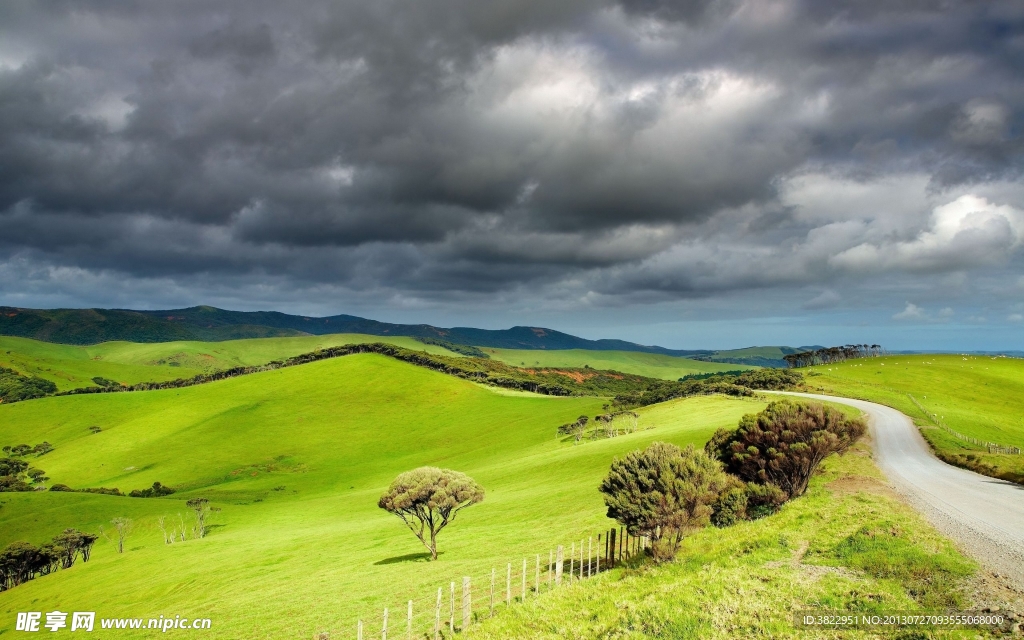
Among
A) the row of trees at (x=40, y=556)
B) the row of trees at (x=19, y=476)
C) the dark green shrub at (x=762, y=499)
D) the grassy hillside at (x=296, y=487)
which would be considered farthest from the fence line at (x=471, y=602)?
the row of trees at (x=19, y=476)

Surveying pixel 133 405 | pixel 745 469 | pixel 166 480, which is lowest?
pixel 166 480

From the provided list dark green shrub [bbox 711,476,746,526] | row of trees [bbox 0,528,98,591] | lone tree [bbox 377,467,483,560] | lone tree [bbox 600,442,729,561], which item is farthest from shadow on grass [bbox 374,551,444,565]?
row of trees [bbox 0,528,98,591]

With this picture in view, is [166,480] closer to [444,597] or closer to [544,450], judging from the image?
[544,450]

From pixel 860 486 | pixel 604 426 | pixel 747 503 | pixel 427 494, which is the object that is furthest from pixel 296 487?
pixel 860 486

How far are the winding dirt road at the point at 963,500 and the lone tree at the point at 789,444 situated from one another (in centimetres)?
543

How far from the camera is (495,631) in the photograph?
20266 mm

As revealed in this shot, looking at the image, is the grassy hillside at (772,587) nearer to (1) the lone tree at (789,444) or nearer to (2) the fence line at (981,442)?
(1) the lone tree at (789,444)

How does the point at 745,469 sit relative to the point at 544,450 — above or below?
above

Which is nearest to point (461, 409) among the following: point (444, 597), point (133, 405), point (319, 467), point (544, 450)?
point (319, 467)

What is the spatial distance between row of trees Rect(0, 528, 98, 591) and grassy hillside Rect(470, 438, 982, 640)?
90063 millimetres

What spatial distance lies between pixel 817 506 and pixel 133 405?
22190cm

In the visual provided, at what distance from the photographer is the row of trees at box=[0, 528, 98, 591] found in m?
75.4

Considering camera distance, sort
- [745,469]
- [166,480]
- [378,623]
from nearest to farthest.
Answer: [378,623] → [745,469] → [166,480]

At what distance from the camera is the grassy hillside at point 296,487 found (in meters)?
40.7
